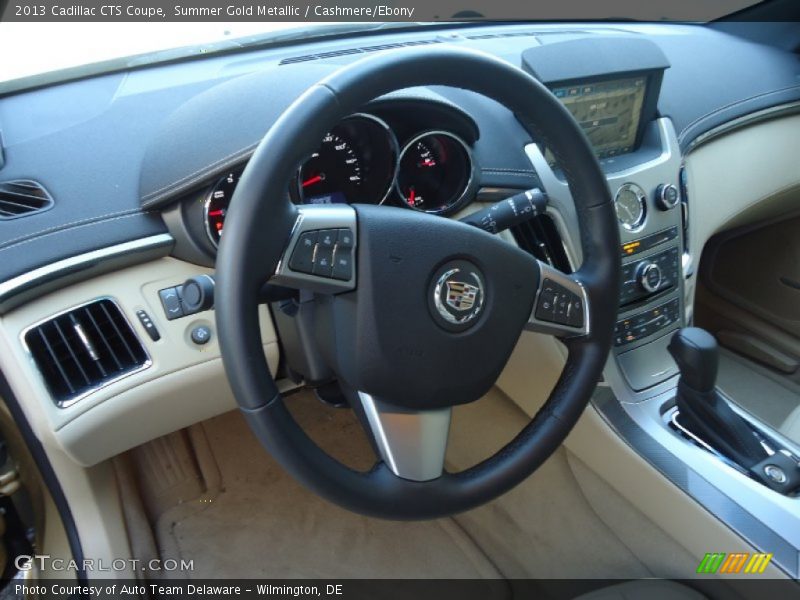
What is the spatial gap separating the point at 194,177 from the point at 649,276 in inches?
40.5

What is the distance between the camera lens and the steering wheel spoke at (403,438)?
3.26 feet

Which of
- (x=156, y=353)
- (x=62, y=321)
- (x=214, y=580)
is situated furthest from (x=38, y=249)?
(x=214, y=580)

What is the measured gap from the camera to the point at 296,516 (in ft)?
6.12

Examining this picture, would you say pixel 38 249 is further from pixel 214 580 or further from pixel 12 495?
pixel 214 580

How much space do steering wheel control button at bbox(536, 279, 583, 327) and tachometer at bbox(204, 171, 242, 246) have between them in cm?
54

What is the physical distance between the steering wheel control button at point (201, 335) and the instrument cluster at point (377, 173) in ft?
0.59

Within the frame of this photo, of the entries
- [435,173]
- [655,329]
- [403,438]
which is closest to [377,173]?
[435,173]

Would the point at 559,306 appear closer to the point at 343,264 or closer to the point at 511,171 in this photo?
the point at 343,264

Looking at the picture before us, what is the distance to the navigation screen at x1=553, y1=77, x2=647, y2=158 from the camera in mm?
1590

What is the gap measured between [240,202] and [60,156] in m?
0.64

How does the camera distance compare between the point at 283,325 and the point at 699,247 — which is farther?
the point at 699,247

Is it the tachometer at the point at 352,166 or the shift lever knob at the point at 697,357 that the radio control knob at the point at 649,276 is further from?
the tachometer at the point at 352,166

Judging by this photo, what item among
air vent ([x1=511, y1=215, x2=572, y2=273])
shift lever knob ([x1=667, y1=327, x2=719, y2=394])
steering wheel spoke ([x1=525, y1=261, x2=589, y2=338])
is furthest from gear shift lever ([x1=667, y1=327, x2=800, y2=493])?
steering wheel spoke ([x1=525, y1=261, x2=589, y2=338])

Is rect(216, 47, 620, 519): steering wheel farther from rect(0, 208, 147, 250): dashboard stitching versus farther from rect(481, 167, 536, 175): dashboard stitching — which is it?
rect(0, 208, 147, 250): dashboard stitching
